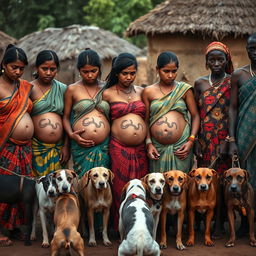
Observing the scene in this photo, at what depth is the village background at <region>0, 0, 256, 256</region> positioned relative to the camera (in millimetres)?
13344

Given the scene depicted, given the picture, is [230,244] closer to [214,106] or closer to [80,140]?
[214,106]

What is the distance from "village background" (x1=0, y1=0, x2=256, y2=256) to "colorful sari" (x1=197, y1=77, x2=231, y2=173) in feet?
4.03

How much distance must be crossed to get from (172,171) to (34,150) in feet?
6.06

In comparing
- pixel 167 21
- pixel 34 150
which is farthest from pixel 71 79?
pixel 34 150

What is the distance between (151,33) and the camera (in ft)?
47.0

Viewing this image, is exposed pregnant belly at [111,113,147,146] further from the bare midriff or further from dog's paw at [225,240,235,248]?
dog's paw at [225,240,235,248]

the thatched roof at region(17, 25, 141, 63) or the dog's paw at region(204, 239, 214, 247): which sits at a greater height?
the thatched roof at region(17, 25, 141, 63)

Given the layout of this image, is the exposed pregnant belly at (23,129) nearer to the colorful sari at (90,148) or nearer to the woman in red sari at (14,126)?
the woman in red sari at (14,126)

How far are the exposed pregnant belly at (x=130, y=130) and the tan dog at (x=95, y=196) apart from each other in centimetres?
52

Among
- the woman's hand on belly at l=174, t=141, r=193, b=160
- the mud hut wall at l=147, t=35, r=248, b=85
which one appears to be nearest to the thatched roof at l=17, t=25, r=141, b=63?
the mud hut wall at l=147, t=35, r=248, b=85

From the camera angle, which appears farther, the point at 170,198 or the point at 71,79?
the point at 71,79

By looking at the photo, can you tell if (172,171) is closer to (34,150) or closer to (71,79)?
(34,150)

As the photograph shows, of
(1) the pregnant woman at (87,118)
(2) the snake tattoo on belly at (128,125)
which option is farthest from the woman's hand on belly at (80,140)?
(2) the snake tattoo on belly at (128,125)

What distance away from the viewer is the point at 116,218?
6859 mm
